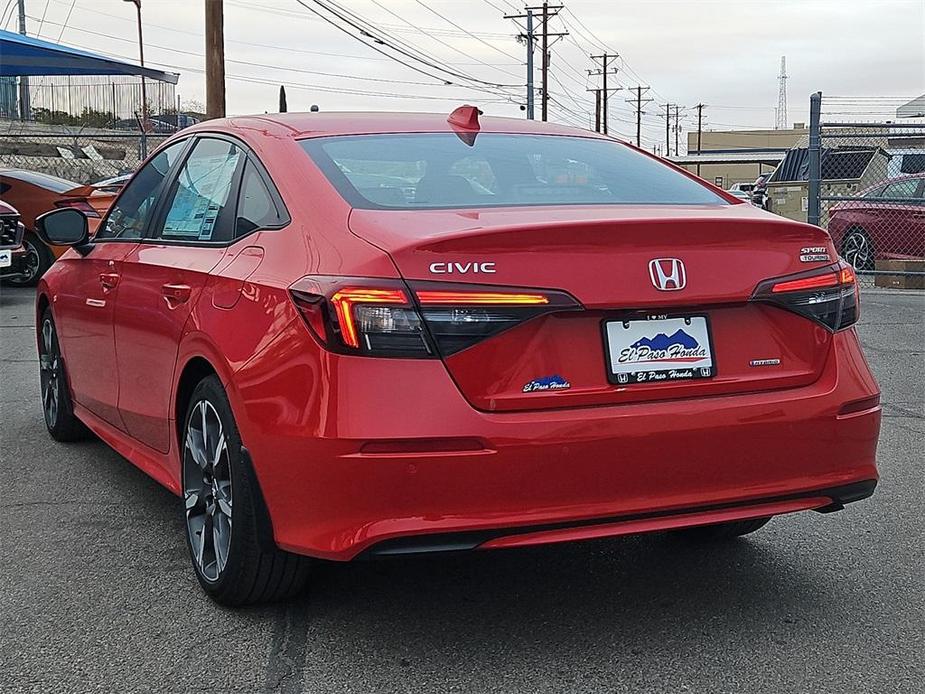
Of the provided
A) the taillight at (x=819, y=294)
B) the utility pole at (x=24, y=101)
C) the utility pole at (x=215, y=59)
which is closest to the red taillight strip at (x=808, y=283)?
the taillight at (x=819, y=294)

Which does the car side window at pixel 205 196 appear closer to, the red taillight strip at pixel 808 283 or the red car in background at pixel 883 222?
the red taillight strip at pixel 808 283

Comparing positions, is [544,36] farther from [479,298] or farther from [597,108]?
[479,298]

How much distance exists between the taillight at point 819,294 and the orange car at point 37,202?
11.6 metres

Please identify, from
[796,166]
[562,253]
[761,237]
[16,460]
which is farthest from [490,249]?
[796,166]

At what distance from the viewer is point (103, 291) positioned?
15.5ft

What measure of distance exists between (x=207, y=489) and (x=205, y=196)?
1.09 m

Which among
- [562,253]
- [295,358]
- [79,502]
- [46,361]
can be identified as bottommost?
[79,502]

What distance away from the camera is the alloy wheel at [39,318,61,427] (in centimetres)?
577

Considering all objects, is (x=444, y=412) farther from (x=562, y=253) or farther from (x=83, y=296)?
(x=83, y=296)

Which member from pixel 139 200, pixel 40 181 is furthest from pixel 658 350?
pixel 40 181

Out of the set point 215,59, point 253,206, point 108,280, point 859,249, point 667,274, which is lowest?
point 859,249

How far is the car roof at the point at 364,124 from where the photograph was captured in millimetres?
3955

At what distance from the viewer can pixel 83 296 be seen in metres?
5.02

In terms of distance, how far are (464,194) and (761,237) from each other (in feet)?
2.88
